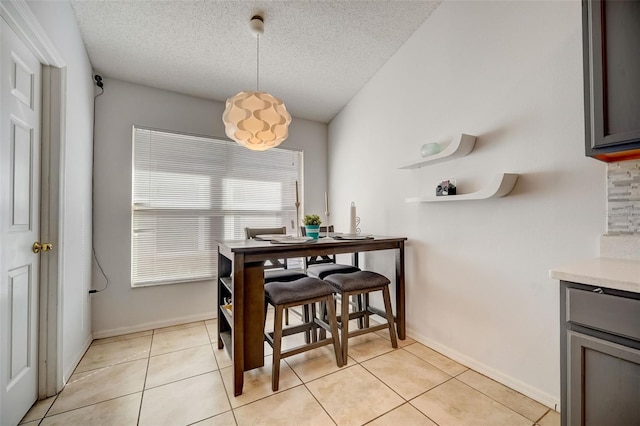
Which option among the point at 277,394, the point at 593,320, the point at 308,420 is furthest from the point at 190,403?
the point at 593,320

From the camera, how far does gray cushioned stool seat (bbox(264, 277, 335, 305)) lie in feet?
5.93

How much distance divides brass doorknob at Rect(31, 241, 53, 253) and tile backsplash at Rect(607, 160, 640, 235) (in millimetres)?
3137

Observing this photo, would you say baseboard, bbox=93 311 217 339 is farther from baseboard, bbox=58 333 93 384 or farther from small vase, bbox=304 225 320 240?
small vase, bbox=304 225 320 240

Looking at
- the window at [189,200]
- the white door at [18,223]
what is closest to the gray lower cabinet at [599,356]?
the white door at [18,223]

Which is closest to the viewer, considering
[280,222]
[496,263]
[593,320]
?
[593,320]

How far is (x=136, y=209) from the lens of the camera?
271 centimetres

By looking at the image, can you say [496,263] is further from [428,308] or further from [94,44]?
[94,44]

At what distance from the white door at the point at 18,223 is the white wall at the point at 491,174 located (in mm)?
2682

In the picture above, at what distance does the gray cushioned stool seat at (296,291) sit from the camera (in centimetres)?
181

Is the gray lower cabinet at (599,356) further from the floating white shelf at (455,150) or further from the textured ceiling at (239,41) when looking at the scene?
the textured ceiling at (239,41)

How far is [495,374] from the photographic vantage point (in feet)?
5.97

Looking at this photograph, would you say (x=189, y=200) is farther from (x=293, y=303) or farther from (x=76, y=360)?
(x=293, y=303)

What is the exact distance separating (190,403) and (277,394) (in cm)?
53

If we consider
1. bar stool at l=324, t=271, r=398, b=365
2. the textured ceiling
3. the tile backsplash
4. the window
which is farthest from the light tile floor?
the textured ceiling
